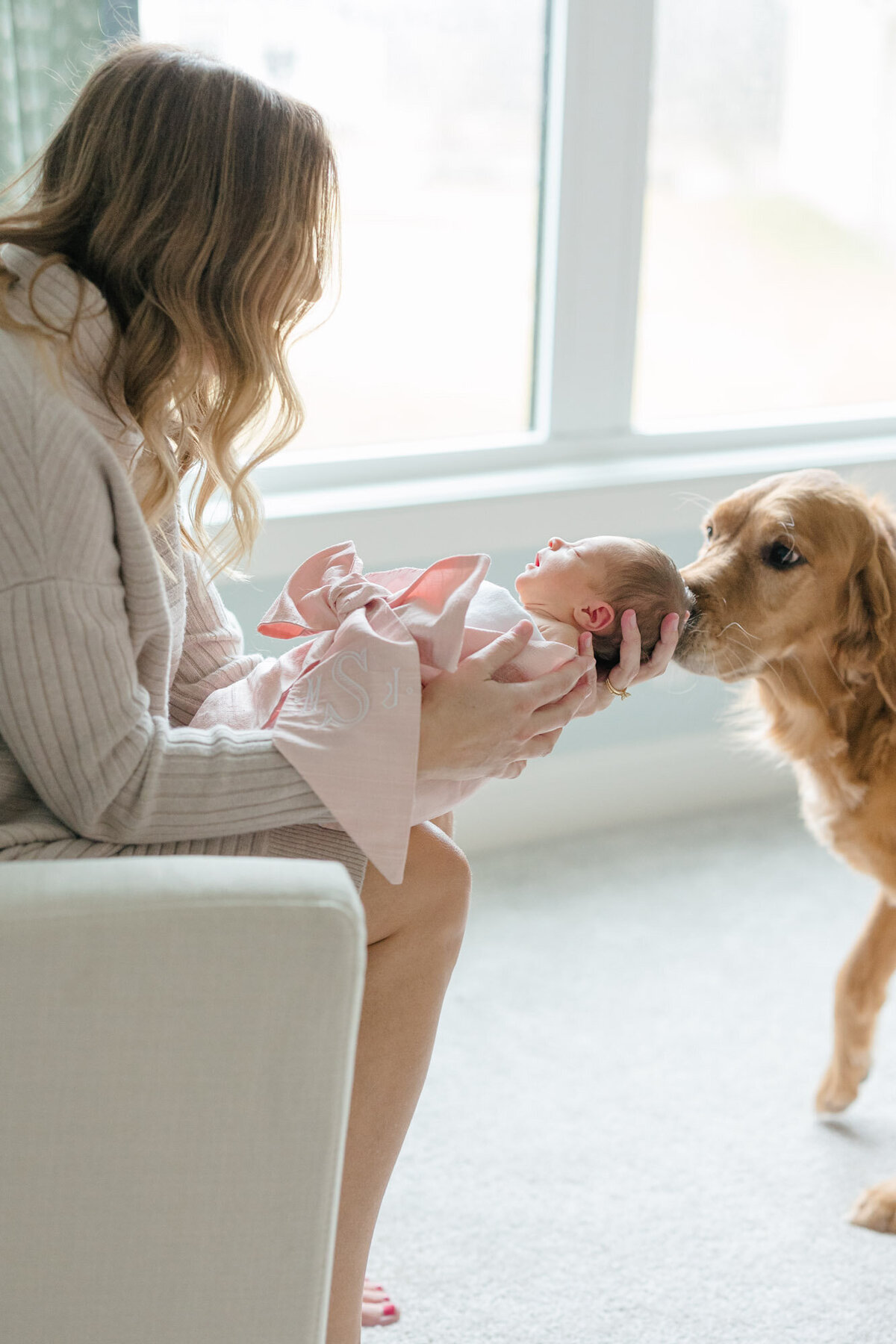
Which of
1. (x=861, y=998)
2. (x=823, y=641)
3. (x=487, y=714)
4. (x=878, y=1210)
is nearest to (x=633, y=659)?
(x=487, y=714)

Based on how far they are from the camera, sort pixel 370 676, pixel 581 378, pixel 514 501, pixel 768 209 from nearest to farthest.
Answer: pixel 370 676 < pixel 514 501 < pixel 581 378 < pixel 768 209

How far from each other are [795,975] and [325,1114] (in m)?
1.42

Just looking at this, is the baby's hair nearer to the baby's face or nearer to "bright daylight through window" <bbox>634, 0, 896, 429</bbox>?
the baby's face

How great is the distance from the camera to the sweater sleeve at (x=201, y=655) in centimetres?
137

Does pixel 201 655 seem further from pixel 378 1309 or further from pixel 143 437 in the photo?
pixel 378 1309

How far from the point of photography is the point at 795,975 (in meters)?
2.14

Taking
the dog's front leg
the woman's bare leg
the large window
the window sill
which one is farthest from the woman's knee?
the large window

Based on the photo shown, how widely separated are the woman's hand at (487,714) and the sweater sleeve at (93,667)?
13 centimetres

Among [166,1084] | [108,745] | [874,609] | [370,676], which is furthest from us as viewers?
[874,609]

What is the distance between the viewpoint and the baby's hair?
1.39 metres

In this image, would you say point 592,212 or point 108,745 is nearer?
point 108,745

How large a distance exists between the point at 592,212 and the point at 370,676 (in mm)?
A: 1663

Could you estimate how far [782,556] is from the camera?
1553 mm

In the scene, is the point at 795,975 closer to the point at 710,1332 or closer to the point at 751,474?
the point at 710,1332
